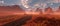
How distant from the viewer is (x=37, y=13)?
1.30 m

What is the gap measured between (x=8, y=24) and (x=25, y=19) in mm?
166

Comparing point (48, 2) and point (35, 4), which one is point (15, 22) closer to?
point (35, 4)

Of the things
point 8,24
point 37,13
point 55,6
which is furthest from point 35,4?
point 8,24

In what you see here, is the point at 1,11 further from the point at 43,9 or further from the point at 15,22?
the point at 43,9

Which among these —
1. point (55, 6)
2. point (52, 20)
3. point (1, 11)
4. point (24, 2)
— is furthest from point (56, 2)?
point (1, 11)

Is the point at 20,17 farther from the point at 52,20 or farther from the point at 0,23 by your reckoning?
the point at 52,20

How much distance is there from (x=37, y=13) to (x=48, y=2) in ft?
0.48

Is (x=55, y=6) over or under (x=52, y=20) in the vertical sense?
over

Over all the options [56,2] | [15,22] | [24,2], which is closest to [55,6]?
[56,2]

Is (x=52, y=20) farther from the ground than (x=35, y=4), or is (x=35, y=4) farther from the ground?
(x=35, y=4)

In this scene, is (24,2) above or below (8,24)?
above

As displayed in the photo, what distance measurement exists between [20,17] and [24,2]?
0.15 metres

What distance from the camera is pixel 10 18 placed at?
1.30m

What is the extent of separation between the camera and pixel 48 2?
4.28ft
